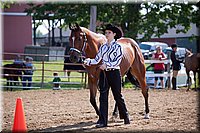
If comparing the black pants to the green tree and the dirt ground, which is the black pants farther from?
the green tree

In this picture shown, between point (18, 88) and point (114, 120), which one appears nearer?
point (114, 120)

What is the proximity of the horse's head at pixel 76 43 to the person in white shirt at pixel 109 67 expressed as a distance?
0.63 feet

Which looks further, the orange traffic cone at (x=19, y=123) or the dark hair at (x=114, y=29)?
the dark hair at (x=114, y=29)

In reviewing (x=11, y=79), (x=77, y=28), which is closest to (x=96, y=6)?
(x=11, y=79)

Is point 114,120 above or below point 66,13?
below

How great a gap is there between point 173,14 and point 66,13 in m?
5.60

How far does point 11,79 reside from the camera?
53.0ft

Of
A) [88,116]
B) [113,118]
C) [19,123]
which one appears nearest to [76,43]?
[113,118]

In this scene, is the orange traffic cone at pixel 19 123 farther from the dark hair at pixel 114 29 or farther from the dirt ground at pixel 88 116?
the dark hair at pixel 114 29

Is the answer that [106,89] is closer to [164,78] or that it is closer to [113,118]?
[113,118]

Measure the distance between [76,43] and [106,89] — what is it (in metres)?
0.97

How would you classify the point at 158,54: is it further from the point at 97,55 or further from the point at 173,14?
the point at 97,55

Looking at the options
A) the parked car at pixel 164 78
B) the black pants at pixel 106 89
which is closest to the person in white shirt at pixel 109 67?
the black pants at pixel 106 89

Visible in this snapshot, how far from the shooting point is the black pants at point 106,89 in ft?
22.4
